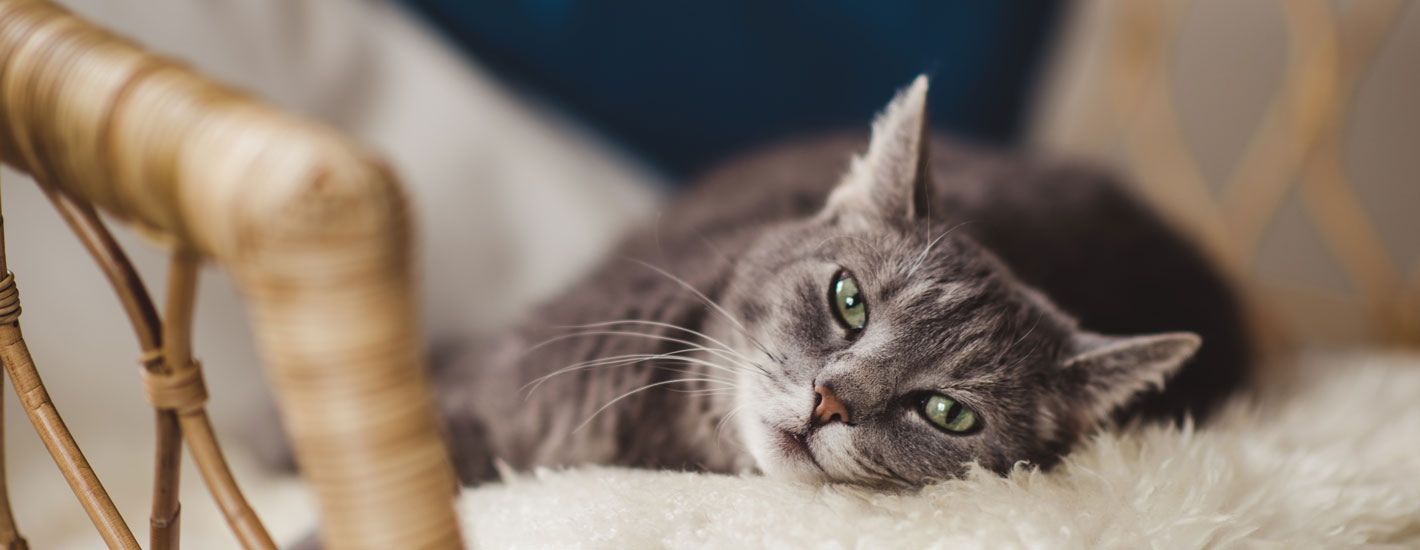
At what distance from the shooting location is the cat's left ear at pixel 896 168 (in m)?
0.91

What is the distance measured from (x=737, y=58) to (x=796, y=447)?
3.62 ft

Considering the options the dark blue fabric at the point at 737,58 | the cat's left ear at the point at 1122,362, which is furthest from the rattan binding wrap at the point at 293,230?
the dark blue fabric at the point at 737,58

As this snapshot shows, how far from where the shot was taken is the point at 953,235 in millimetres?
975

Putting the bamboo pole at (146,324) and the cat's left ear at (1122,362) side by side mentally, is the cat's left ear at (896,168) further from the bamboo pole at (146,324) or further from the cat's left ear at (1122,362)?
the bamboo pole at (146,324)

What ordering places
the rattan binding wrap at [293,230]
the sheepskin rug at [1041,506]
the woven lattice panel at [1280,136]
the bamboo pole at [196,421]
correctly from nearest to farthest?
the rattan binding wrap at [293,230] → the bamboo pole at [196,421] → the sheepskin rug at [1041,506] → the woven lattice panel at [1280,136]

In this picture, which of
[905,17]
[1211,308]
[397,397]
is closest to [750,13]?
[905,17]

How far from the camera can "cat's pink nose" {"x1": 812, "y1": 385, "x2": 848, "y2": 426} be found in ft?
2.74

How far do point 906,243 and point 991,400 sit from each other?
197 mm

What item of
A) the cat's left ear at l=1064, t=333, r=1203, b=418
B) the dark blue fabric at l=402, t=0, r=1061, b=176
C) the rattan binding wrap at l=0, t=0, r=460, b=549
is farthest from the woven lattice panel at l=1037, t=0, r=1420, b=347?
the rattan binding wrap at l=0, t=0, r=460, b=549

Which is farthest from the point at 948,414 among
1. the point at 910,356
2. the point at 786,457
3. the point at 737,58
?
the point at 737,58

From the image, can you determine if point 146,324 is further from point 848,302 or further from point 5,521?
point 848,302

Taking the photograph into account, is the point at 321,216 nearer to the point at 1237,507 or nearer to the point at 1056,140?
the point at 1237,507

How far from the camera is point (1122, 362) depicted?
35.9 inches

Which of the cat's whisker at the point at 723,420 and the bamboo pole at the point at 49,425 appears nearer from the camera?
the bamboo pole at the point at 49,425
